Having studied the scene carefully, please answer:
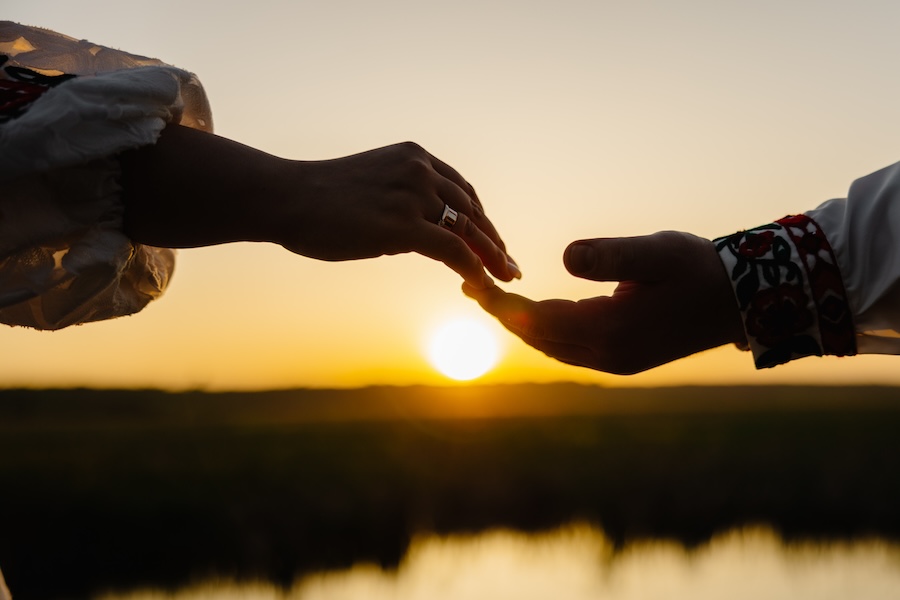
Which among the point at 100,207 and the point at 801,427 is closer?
the point at 100,207

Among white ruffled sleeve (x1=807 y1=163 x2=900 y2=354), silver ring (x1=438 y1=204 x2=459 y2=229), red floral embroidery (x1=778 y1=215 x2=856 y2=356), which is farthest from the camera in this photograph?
red floral embroidery (x1=778 y1=215 x2=856 y2=356)

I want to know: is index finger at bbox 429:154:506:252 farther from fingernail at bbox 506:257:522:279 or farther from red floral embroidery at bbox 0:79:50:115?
red floral embroidery at bbox 0:79:50:115

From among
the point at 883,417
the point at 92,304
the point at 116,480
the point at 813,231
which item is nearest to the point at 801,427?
the point at 883,417

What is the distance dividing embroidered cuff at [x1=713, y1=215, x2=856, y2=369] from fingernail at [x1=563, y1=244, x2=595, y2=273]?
0.40m

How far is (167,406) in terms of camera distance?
34.4 meters

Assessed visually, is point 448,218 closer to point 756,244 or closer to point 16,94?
point 16,94

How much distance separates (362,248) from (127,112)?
461mm

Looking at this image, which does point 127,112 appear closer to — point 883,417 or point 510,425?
point 510,425

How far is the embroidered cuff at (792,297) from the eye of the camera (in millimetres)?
2123

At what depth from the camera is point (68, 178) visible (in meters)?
1.28

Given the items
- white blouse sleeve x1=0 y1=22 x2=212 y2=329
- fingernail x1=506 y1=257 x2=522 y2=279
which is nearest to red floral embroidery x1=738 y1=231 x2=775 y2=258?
fingernail x1=506 y1=257 x2=522 y2=279

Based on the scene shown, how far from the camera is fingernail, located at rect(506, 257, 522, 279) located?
2016mm

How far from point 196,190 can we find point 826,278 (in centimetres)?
170

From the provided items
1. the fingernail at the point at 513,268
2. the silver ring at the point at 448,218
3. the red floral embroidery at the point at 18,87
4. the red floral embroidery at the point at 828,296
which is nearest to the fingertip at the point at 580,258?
the fingernail at the point at 513,268
